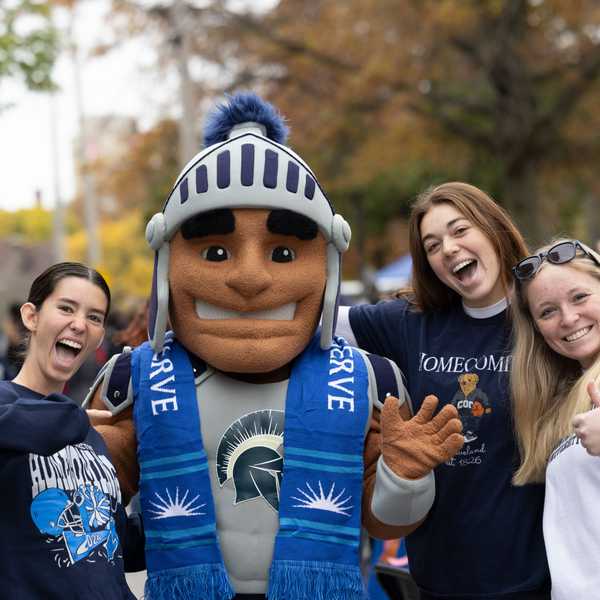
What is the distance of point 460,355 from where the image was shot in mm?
3484

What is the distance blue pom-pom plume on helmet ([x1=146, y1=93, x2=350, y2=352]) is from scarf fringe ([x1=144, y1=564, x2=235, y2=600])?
2.49 feet

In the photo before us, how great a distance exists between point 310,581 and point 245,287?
982 mm

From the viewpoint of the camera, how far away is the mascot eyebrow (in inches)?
130

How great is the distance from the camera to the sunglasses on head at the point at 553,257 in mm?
3258

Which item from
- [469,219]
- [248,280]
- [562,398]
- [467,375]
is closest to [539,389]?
[562,398]

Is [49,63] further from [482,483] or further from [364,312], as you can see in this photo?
[482,483]

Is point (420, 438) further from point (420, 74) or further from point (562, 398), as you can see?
point (420, 74)

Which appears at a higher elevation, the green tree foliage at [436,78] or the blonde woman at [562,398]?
the green tree foliage at [436,78]

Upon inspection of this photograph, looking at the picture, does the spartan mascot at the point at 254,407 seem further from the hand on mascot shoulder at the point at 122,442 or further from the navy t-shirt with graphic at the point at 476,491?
the navy t-shirt with graphic at the point at 476,491

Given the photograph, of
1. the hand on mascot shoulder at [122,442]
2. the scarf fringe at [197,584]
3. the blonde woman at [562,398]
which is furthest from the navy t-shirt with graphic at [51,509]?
the blonde woman at [562,398]

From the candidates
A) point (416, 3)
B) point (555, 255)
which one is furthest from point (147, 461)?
point (416, 3)

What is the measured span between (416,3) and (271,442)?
39.7ft

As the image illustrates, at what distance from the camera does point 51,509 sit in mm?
2738

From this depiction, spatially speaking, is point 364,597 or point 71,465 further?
point 364,597
